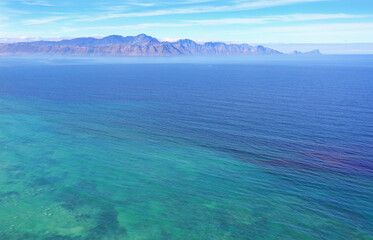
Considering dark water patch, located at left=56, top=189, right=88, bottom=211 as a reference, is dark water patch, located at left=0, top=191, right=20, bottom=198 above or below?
below

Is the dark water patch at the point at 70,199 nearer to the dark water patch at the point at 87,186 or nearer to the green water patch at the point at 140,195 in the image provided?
the green water patch at the point at 140,195

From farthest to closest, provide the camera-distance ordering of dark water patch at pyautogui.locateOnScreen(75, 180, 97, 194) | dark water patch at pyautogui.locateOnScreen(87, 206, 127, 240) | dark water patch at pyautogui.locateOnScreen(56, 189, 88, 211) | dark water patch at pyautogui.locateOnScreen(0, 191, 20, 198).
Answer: dark water patch at pyautogui.locateOnScreen(75, 180, 97, 194) → dark water patch at pyautogui.locateOnScreen(0, 191, 20, 198) → dark water patch at pyautogui.locateOnScreen(56, 189, 88, 211) → dark water patch at pyautogui.locateOnScreen(87, 206, 127, 240)

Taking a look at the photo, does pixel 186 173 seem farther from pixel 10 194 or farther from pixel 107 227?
pixel 10 194

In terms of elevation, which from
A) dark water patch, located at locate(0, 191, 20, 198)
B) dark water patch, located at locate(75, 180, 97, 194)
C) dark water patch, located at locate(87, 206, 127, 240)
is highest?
dark water patch, located at locate(75, 180, 97, 194)

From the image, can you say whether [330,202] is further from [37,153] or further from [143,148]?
[37,153]

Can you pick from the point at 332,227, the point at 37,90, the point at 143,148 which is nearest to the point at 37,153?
the point at 143,148

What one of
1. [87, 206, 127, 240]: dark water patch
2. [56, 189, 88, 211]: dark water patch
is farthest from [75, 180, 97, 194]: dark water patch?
[87, 206, 127, 240]: dark water patch

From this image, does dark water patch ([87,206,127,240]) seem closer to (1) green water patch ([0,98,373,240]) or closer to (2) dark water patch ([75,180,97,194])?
(1) green water patch ([0,98,373,240])

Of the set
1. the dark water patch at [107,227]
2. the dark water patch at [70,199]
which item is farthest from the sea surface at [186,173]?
the dark water patch at [70,199]

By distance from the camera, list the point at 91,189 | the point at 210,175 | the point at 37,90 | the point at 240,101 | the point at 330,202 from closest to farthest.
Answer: the point at 330,202 < the point at 91,189 < the point at 210,175 < the point at 240,101 < the point at 37,90
